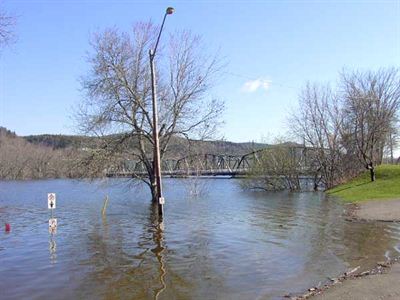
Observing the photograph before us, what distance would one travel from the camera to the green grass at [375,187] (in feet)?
106

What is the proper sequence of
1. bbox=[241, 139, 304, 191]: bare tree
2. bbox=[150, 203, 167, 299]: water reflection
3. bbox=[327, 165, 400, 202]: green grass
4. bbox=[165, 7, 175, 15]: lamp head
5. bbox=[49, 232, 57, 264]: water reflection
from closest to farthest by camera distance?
bbox=[150, 203, 167, 299]: water reflection, bbox=[49, 232, 57, 264]: water reflection, bbox=[165, 7, 175, 15]: lamp head, bbox=[327, 165, 400, 202]: green grass, bbox=[241, 139, 304, 191]: bare tree

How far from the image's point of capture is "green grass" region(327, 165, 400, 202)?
32406 mm

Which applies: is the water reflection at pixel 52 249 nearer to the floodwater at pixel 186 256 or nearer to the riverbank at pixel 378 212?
the floodwater at pixel 186 256

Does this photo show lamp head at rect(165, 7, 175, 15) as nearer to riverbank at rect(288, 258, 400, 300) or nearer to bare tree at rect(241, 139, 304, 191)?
riverbank at rect(288, 258, 400, 300)

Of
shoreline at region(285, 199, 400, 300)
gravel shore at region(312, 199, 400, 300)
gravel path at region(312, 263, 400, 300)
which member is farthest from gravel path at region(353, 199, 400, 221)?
gravel path at region(312, 263, 400, 300)

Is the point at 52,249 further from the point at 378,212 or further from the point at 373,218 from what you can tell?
the point at 378,212

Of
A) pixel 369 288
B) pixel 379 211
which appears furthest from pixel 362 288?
pixel 379 211

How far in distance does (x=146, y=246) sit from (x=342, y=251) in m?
6.40

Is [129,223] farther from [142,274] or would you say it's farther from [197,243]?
[142,274]

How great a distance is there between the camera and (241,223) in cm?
A: 2267

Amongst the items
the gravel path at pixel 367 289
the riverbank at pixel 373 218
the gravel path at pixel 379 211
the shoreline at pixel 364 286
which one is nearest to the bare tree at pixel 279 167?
the riverbank at pixel 373 218

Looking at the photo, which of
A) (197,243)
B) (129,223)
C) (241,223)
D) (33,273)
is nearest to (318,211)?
(241,223)

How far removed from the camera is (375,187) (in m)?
37.4

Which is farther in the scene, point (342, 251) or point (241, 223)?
point (241, 223)
